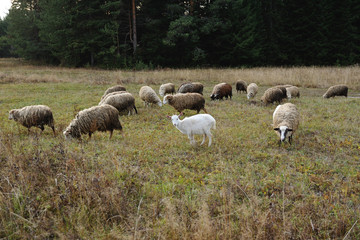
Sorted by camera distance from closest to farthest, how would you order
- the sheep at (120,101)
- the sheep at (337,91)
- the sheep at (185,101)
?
the sheep at (120,101), the sheep at (185,101), the sheep at (337,91)

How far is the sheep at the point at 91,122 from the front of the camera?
259 inches

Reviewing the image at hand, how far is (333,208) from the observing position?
11.1 ft

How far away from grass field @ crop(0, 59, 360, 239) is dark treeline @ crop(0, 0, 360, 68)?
24514mm

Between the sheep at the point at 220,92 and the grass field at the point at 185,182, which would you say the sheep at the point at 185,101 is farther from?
the sheep at the point at 220,92

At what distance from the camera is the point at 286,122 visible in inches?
261

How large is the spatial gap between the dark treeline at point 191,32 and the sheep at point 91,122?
933 inches

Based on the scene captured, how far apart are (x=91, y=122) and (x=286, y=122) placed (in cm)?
561

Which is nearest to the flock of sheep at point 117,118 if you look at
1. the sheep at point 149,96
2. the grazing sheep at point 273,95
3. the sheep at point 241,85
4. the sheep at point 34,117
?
the sheep at point 34,117

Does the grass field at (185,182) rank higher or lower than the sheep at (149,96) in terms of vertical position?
lower

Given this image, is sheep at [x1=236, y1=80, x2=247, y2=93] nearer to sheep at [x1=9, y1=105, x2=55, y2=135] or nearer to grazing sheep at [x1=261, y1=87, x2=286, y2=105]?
grazing sheep at [x1=261, y1=87, x2=286, y2=105]

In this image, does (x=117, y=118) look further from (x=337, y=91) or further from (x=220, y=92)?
(x=337, y=91)

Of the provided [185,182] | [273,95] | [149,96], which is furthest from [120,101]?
[273,95]

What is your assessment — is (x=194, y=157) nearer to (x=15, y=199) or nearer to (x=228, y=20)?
(x=15, y=199)

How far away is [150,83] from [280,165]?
1586 cm
